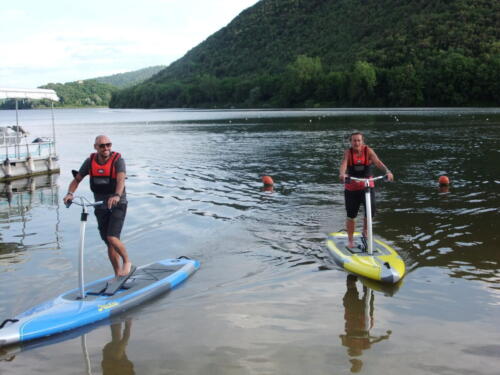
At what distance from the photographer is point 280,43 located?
171 meters

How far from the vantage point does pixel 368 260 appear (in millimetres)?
8922

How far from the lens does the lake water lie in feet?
20.0

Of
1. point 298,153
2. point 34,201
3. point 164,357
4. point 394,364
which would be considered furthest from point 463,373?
point 298,153

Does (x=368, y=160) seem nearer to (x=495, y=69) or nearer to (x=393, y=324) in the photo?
(x=393, y=324)

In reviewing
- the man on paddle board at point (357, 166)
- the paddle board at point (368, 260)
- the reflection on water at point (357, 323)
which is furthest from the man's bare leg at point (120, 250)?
the man on paddle board at point (357, 166)

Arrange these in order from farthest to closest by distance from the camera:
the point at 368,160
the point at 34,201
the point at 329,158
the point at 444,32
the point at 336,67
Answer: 1. the point at 336,67
2. the point at 444,32
3. the point at 329,158
4. the point at 34,201
5. the point at 368,160

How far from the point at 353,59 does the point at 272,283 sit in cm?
11907

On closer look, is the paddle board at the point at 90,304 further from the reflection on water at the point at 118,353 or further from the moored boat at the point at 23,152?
the moored boat at the point at 23,152

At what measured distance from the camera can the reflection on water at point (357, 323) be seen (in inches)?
244

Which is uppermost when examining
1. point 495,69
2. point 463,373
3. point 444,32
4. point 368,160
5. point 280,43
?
point 280,43

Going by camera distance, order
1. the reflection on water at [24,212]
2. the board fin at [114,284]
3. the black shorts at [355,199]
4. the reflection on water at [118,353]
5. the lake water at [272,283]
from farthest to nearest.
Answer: the reflection on water at [24,212]
the black shorts at [355,199]
the board fin at [114,284]
the lake water at [272,283]
the reflection on water at [118,353]

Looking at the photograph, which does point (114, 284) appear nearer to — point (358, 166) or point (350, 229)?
point (350, 229)

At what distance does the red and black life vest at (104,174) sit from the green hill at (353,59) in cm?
8593

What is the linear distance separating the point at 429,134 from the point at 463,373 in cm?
3711
